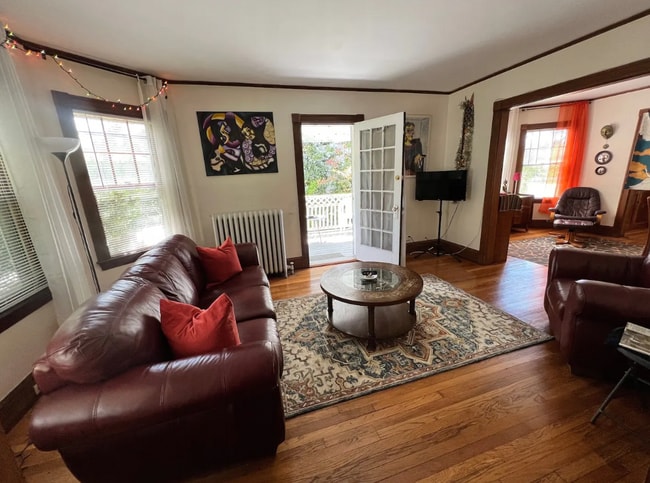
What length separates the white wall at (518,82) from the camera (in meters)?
2.18

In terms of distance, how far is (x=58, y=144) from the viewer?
1.84 metres

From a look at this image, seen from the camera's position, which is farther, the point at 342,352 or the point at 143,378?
the point at 342,352

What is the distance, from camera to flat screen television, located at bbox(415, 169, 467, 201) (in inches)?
151

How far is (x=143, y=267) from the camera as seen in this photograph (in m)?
1.76

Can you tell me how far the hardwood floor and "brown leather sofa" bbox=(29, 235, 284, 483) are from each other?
285 mm

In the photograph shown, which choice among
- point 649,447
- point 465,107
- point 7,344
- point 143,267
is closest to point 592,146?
point 465,107

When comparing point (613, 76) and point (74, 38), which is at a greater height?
point (74, 38)

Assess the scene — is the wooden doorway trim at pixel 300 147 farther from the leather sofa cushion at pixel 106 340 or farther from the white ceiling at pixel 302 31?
the leather sofa cushion at pixel 106 340

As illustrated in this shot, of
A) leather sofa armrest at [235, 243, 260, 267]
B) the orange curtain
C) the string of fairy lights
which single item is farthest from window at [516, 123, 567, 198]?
the string of fairy lights

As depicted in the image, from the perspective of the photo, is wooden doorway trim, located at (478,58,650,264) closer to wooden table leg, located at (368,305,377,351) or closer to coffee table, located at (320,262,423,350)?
coffee table, located at (320,262,423,350)

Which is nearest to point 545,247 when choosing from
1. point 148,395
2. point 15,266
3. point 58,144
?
point 148,395

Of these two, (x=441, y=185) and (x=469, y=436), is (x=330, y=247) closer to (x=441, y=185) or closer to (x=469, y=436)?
(x=441, y=185)

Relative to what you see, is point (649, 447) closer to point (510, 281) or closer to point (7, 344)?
point (510, 281)

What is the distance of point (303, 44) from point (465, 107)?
2645 mm
